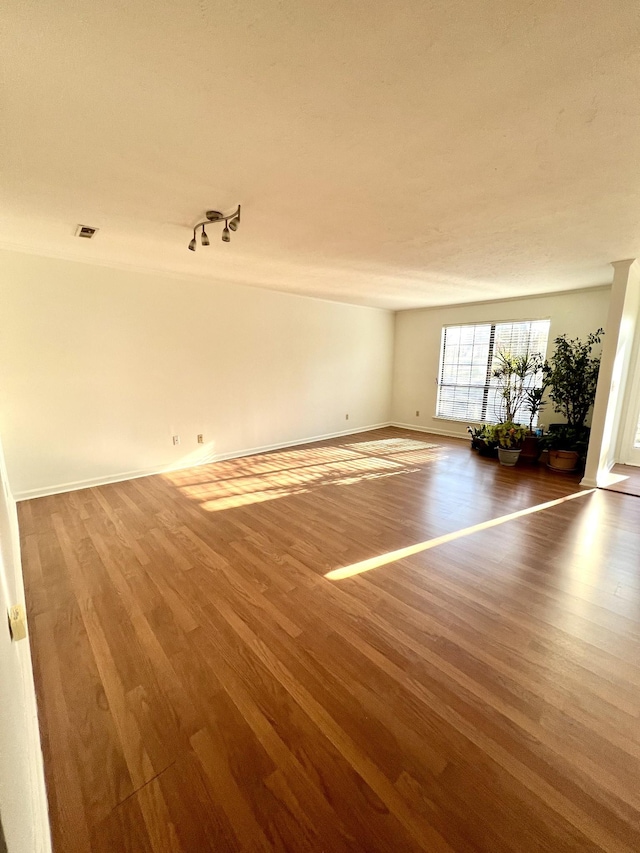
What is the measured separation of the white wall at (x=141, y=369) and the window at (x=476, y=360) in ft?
7.35

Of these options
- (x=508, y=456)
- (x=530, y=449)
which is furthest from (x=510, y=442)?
(x=530, y=449)

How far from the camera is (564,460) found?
4.51 m

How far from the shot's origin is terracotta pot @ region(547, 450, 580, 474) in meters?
4.46

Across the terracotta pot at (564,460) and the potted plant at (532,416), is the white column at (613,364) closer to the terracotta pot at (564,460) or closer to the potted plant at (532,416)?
the terracotta pot at (564,460)

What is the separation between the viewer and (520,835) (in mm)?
1034

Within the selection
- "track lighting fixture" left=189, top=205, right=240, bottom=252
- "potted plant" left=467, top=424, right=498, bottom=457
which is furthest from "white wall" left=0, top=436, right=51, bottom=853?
"potted plant" left=467, top=424, right=498, bottom=457

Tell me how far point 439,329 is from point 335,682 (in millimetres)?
6263

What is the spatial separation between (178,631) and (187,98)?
2413 millimetres

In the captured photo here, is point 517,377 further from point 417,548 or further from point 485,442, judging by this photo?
point 417,548

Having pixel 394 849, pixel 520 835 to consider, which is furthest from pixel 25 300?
pixel 520 835

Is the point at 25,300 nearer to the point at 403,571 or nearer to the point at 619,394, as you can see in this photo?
the point at 403,571

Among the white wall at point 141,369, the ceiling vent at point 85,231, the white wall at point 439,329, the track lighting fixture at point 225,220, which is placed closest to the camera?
the track lighting fixture at point 225,220

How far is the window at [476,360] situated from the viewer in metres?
5.53

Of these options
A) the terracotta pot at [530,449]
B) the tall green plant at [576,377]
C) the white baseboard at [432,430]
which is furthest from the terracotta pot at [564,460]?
the white baseboard at [432,430]
